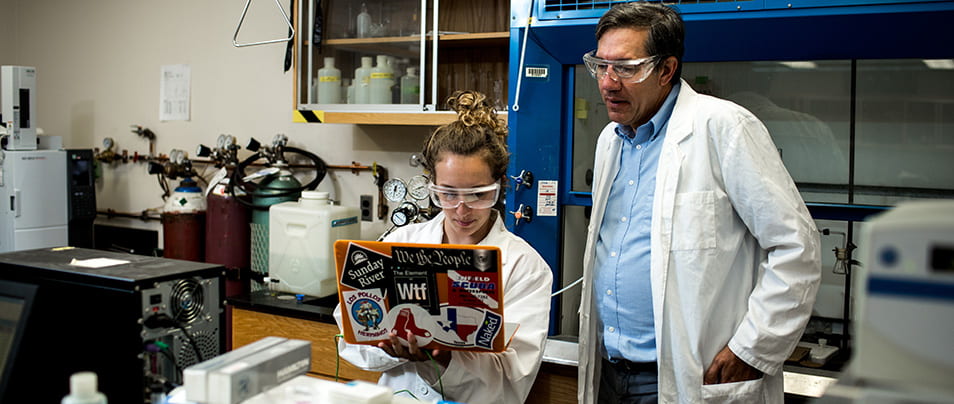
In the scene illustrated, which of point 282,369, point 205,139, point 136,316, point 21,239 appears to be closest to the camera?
point 282,369

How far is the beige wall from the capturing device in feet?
11.1

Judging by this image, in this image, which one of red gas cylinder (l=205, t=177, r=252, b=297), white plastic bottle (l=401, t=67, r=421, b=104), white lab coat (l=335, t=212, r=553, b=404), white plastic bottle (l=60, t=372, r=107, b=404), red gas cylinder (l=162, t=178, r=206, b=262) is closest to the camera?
white plastic bottle (l=60, t=372, r=107, b=404)

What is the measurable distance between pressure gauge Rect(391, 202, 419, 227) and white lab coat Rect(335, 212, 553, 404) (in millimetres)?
938

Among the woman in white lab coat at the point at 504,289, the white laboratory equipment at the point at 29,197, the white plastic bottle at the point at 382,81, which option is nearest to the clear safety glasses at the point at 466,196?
the woman in white lab coat at the point at 504,289

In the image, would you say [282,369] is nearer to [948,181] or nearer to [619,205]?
[619,205]

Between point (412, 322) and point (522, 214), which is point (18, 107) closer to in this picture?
point (522, 214)

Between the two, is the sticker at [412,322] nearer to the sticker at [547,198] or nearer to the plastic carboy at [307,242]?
the sticker at [547,198]

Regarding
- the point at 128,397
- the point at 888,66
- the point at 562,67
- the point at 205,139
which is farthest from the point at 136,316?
the point at 205,139

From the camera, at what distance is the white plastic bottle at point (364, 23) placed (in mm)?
2949

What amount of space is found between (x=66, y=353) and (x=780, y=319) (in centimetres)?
130

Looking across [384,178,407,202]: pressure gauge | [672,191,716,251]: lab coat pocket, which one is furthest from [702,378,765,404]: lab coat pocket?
[384,178,407,202]: pressure gauge

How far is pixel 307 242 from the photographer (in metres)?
2.69

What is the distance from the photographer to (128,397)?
1.13m

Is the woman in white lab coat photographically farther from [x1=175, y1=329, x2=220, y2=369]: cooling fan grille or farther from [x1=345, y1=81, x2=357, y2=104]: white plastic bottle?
[x1=345, y1=81, x2=357, y2=104]: white plastic bottle
